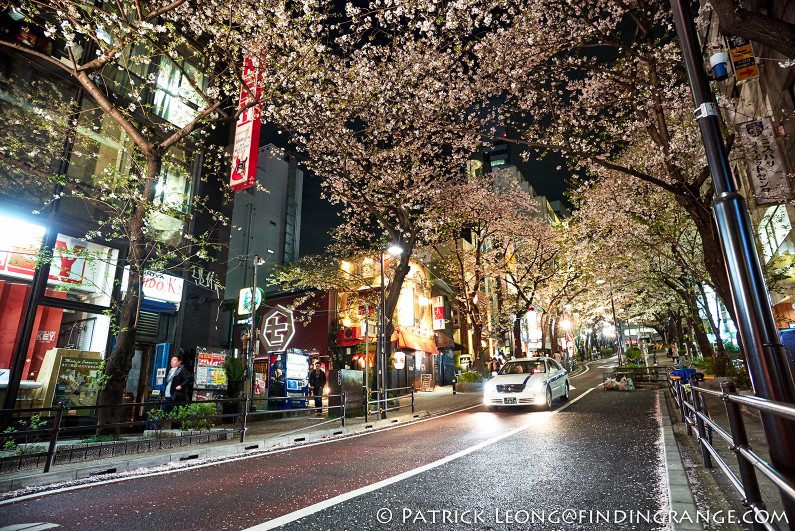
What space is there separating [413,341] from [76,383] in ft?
65.0

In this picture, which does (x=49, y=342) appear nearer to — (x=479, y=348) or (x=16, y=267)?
(x=16, y=267)

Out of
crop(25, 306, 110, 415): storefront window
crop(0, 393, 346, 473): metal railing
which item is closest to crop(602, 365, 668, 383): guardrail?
crop(0, 393, 346, 473): metal railing

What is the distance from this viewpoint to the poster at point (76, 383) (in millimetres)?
11508

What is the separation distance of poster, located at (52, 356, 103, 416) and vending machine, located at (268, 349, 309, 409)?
7704mm

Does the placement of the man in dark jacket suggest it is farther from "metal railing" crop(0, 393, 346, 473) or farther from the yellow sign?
the yellow sign

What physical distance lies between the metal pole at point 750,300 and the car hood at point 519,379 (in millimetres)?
11466

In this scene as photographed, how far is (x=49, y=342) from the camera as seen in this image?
1220 cm

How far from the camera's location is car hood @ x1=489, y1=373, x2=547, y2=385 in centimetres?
1411

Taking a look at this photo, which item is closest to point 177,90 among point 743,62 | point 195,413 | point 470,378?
point 195,413

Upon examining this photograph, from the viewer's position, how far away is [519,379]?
47.5 ft

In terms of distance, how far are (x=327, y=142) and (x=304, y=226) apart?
61.1ft

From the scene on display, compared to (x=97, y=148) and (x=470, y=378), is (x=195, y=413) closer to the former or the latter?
(x=97, y=148)

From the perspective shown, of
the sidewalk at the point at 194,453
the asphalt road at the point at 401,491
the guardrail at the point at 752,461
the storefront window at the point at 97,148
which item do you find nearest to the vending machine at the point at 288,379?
the sidewalk at the point at 194,453

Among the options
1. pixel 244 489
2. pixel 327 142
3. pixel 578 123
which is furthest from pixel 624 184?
pixel 244 489
